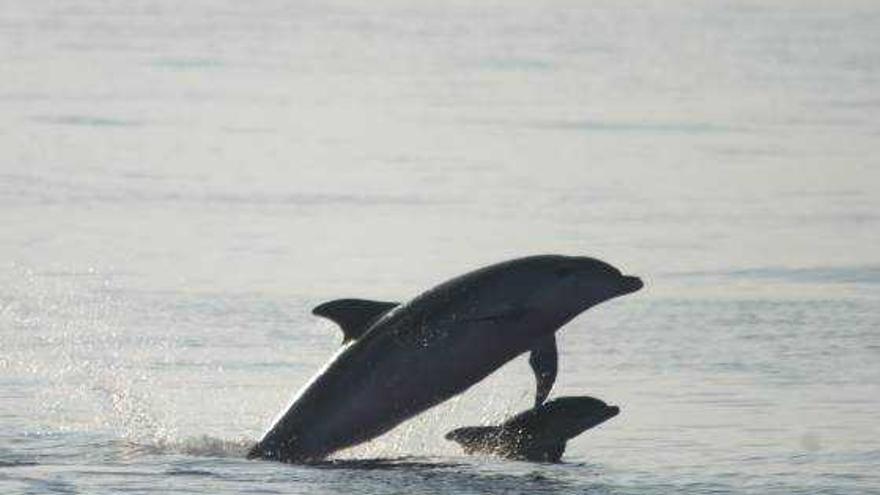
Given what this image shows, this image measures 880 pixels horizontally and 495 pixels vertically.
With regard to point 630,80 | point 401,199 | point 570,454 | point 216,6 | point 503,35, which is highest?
point 216,6

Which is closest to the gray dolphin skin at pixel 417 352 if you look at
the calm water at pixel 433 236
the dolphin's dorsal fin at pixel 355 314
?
the dolphin's dorsal fin at pixel 355 314

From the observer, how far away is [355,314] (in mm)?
14312

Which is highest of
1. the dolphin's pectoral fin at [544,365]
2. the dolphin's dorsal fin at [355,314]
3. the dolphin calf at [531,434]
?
the dolphin's dorsal fin at [355,314]

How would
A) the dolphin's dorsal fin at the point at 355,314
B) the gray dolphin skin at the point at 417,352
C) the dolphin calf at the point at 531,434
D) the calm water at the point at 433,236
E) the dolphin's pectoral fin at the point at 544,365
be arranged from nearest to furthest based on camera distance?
the gray dolphin skin at the point at 417,352, the dolphin's dorsal fin at the point at 355,314, the dolphin calf at the point at 531,434, the dolphin's pectoral fin at the point at 544,365, the calm water at the point at 433,236

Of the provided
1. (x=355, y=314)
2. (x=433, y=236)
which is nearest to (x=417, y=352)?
(x=355, y=314)

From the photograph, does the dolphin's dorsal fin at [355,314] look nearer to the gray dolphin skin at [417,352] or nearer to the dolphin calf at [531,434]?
the gray dolphin skin at [417,352]

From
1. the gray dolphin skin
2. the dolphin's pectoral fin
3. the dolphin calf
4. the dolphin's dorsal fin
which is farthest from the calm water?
the dolphin's dorsal fin

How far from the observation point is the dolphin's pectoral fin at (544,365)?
14484 mm

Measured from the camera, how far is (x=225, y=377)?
1691 cm

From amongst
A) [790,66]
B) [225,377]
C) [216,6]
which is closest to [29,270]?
[225,377]

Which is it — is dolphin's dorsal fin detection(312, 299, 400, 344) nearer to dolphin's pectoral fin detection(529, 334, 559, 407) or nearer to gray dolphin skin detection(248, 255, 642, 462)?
gray dolphin skin detection(248, 255, 642, 462)

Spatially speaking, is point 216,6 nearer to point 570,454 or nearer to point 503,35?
point 503,35

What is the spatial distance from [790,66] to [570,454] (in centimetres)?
2568

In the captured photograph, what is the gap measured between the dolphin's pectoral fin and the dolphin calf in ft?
0.34
